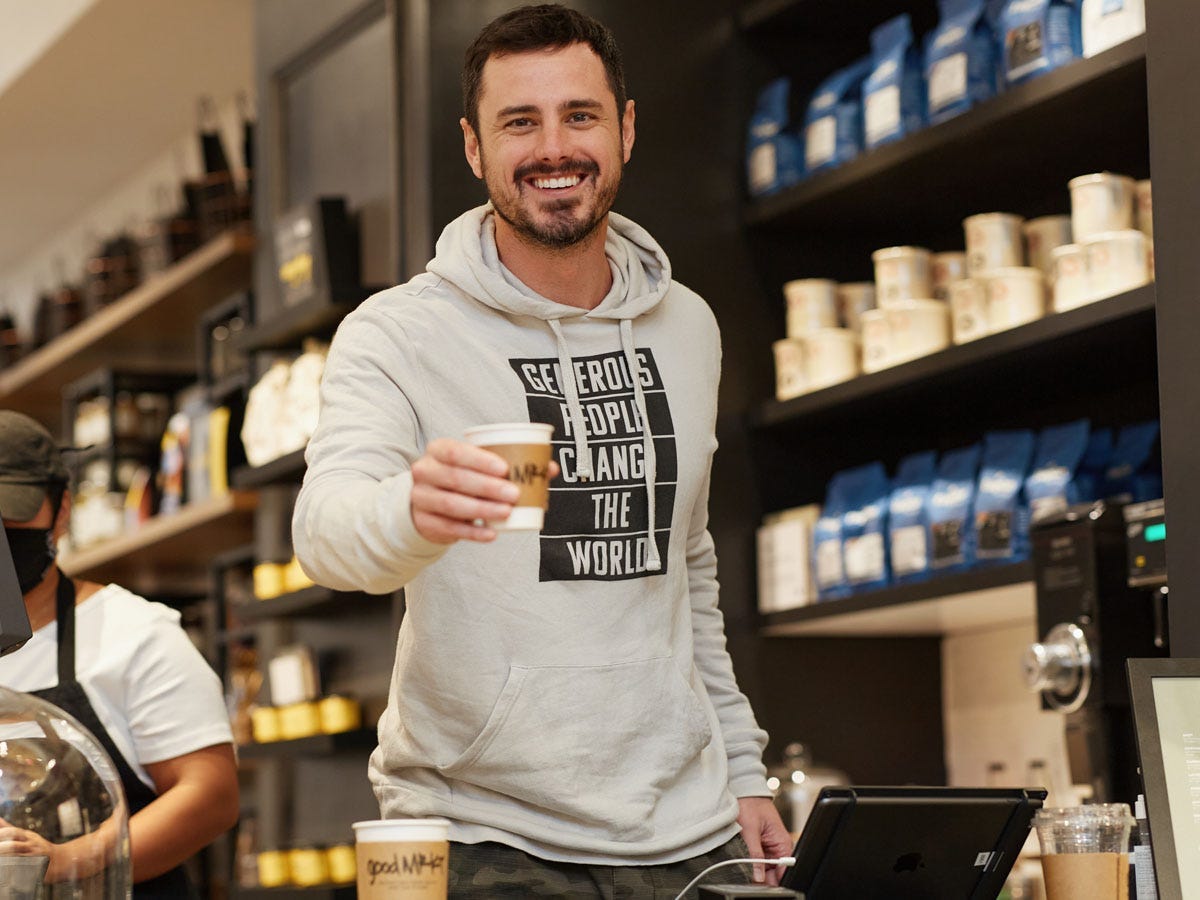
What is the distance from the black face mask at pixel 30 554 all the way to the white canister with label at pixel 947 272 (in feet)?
5.42

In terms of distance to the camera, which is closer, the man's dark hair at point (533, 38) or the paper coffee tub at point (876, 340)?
the man's dark hair at point (533, 38)

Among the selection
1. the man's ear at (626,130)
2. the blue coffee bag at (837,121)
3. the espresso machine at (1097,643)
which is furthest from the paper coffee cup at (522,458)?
the blue coffee bag at (837,121)

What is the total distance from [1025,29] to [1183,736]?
5.24 ft

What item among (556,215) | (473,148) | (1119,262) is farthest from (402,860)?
(1119,262)

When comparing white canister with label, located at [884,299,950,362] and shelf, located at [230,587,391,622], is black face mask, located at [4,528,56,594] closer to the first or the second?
shelf, located at [230,587,391,622]

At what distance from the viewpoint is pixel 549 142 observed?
1909 mm

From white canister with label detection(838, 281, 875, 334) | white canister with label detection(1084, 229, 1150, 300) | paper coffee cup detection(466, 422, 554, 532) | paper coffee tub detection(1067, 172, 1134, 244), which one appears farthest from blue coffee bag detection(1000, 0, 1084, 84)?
paper coffee cup detection(466, 422, 554, 532)

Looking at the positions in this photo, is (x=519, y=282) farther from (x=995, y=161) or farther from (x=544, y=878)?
(x=995, y=161)

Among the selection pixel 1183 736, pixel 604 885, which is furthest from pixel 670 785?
pixel 1183 736

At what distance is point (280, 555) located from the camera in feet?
14.2

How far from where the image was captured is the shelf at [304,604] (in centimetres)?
394

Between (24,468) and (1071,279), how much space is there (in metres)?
1.59

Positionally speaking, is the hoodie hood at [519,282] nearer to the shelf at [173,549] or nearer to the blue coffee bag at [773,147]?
the blue coffee bag at [773,147]

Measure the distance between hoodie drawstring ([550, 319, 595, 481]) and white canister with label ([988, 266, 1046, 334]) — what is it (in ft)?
4.18
